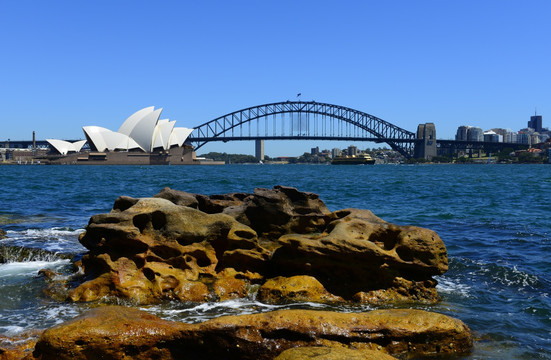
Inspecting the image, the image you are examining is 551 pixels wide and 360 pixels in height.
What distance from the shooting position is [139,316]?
384cm

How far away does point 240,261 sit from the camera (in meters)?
6.14

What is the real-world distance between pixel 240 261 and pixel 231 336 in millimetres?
2560

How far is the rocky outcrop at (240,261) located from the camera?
5598mm

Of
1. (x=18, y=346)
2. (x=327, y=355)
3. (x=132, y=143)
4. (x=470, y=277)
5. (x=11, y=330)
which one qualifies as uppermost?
(x=132, y=143)

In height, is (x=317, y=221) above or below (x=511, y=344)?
above

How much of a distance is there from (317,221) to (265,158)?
139247 millimetres

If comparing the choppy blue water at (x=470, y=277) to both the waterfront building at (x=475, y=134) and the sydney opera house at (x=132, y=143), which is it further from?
the waterfront building at (x=475, y=134)

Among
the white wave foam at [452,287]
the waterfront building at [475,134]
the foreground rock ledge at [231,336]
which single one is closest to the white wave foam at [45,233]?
the foreground rock ledge at [231,336]

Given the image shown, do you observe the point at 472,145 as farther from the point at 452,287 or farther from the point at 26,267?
the point at 26,267

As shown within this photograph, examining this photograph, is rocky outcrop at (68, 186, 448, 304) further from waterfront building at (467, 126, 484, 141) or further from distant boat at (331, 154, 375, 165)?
waterfront building at (467, 126, 484, 141)

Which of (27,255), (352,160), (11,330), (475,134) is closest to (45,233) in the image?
(27,255)

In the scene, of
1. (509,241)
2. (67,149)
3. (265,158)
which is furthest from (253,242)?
(265,158)

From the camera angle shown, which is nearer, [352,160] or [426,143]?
[352,160]

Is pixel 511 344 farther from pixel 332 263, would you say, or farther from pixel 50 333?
pixel 50 333
